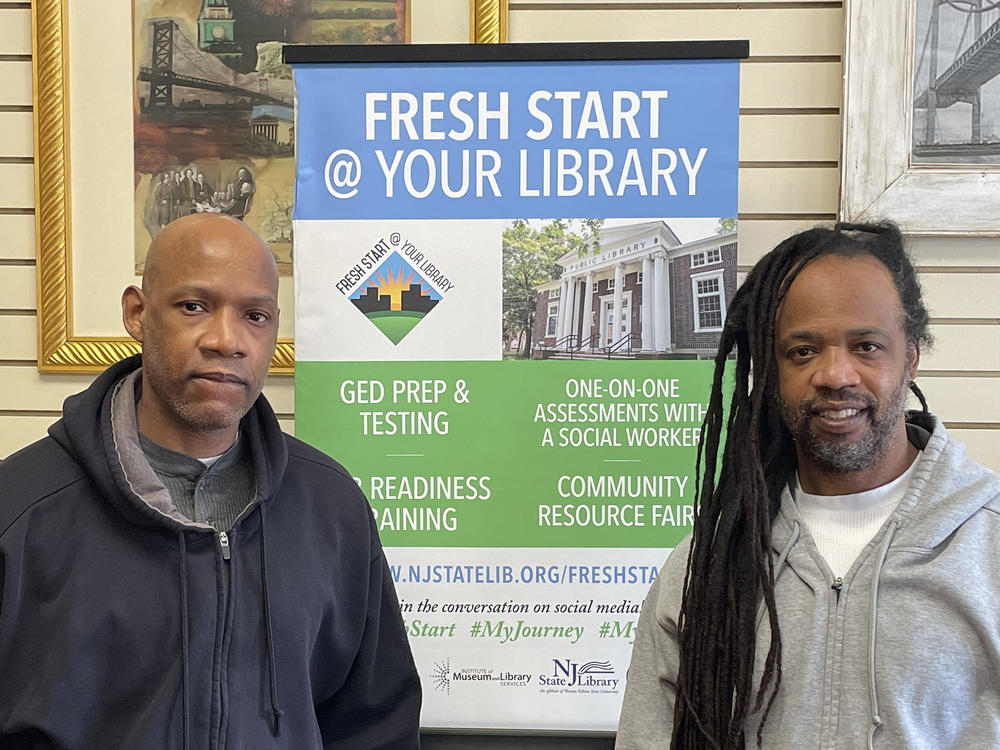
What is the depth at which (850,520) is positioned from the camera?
1331mm

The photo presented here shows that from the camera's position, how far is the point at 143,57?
2465 millimetres

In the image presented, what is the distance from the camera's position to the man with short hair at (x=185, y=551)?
50.5 inches

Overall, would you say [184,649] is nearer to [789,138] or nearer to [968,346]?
[789,138]

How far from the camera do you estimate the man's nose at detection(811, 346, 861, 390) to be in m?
1.27

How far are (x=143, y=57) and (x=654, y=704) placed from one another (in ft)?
6.72

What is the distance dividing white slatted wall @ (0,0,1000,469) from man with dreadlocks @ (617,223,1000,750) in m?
1.00

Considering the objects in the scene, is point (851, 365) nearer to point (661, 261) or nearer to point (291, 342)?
point (661, 261)

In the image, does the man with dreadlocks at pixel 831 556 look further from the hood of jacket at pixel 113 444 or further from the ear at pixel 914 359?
the hood of jacket at pixel 113 444

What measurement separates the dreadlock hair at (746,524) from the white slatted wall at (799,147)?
3.25 feet

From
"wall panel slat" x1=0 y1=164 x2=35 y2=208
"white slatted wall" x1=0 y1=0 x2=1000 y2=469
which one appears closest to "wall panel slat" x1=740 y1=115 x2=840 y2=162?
"white slatted wall" x1=0 y1=0 x2=1000 y2=469

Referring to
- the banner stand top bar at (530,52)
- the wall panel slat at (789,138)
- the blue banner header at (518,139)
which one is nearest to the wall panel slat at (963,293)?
the wall panel slat at (789,138)

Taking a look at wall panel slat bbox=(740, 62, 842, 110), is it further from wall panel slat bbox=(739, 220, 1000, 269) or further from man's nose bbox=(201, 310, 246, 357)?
man's nose bbox=(201, 310, 246, 357)

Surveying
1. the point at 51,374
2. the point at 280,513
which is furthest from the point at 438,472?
the point at 51,374

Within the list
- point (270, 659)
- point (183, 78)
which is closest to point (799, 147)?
point (183, 78)
